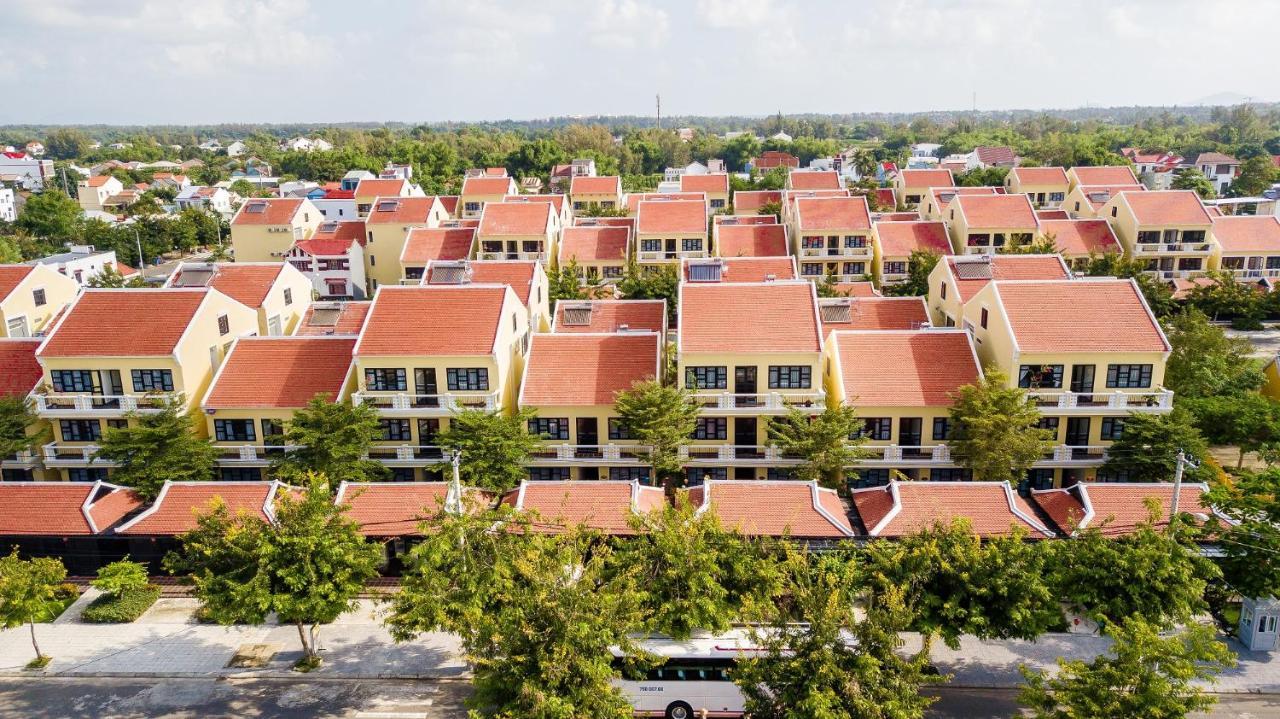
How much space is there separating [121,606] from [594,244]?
45.5m

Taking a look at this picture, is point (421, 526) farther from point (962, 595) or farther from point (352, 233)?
point (352, 233)

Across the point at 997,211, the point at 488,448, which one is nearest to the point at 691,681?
the point at 488,448

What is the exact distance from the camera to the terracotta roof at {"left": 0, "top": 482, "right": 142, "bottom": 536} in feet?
104

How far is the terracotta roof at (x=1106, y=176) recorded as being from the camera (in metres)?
85.1

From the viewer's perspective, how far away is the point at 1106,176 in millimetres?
85562

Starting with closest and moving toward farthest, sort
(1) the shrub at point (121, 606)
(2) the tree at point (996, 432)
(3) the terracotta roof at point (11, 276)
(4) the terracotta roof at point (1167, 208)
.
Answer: (1) the shrub at point (121, 606), (2) the tree at point (996, 432), (3) the terracotta roof at point (11, 276), (4) the terracotta roof at point (1167, 208)

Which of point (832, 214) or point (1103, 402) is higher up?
point (832, 214)

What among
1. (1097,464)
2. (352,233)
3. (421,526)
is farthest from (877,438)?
(352,233)

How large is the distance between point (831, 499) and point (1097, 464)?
40.7 feet

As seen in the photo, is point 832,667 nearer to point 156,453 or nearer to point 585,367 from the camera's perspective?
point 585,367

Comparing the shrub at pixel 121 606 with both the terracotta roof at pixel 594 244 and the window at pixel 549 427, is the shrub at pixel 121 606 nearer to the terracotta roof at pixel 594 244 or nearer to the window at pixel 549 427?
the window at pixel 549 427

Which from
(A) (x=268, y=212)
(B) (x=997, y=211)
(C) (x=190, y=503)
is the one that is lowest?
(C) (x=190, y=503)

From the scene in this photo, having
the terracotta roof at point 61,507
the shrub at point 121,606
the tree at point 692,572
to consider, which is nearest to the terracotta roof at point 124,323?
the terracotta roof at point 61,507

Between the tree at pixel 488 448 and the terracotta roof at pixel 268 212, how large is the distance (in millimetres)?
50785
